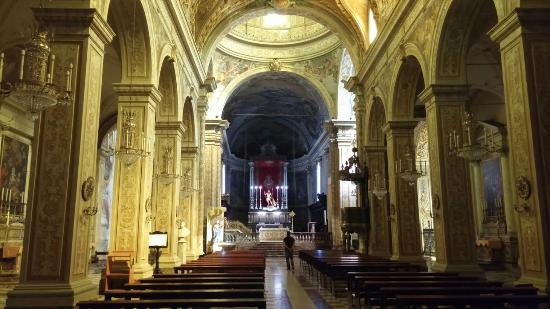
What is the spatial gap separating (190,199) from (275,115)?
47.5 ft

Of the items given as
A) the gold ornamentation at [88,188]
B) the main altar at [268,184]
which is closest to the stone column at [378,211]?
the gold ornamentation at [88,188]

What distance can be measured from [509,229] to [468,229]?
6.14 metres

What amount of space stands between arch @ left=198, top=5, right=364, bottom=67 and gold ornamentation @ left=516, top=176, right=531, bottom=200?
33.4ft

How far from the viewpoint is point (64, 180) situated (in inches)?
217

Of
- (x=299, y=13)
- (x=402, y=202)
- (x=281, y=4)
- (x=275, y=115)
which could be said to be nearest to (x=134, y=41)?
(x=402, y=202)

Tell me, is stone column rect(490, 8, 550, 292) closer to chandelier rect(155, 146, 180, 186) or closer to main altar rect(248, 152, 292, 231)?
chandelier rect(155, 146, 180, 186)

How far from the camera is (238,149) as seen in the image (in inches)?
1427

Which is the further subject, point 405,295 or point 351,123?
point 351,123

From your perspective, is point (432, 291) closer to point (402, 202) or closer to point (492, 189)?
point (402, 202)

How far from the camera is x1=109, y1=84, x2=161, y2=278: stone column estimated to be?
27.3 feet

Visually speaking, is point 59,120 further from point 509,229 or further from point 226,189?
point 226,189

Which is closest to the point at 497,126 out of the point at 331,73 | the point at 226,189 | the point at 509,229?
the point at 509,229

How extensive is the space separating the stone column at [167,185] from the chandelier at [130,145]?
2.15 m

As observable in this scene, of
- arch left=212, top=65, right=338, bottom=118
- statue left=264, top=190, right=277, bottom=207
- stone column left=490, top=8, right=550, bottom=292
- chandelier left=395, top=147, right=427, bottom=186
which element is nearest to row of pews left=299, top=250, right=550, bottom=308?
stone column left=490, top=8, right=550, bottom=292
